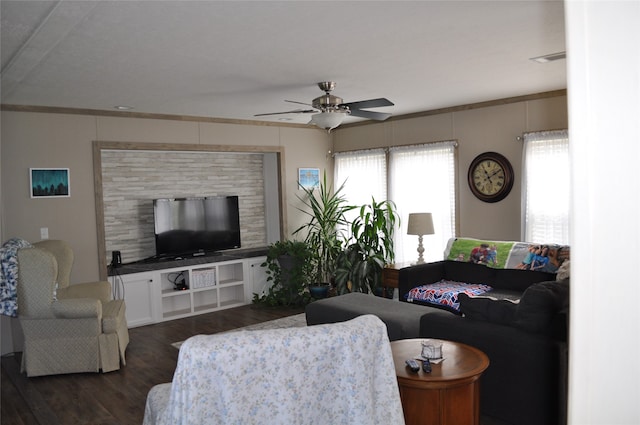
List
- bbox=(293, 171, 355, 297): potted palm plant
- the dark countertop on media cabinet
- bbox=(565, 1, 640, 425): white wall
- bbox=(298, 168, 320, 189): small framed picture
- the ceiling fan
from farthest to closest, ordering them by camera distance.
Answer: bbox=(298, 168, 320, 189): small framed picture < bbox=(293, 171, 355, 297): potted palm plant < the dark countertop on media cabinet < the ceiling fan < bbox=(565, 1, 640, 425): white wall

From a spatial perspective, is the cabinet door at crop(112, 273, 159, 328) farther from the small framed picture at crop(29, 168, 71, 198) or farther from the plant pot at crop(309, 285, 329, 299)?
the plant pot at crop(309, 285, 329, 299)

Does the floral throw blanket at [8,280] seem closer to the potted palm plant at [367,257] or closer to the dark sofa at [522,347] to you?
the dark sofa at [522,347]

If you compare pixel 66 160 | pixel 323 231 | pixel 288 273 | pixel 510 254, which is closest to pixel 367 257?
pixel 323 231

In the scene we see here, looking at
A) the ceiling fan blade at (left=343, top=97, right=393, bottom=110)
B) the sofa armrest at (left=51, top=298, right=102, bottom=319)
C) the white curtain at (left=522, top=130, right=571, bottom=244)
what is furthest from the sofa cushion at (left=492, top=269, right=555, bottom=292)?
the sofa armrest at (left=51, top=298, right=102, bottom=319)

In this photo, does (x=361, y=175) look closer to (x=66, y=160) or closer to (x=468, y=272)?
(x=468, y=272)

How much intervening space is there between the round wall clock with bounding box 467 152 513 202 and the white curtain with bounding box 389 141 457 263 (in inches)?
12.2

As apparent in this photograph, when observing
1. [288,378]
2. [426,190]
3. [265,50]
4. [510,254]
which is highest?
[265,50]

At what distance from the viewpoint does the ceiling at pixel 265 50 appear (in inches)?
108

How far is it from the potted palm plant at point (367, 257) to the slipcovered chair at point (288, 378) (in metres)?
4.20

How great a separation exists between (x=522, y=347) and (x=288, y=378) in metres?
1.52

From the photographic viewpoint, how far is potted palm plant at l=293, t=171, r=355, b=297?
7.09m

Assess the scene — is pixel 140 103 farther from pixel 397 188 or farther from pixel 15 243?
pixel 397 188

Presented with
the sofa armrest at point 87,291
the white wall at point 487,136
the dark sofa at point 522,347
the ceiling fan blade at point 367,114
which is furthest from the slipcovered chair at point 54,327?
the white wall at point 487,136

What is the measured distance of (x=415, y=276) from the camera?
5469 millimetres
